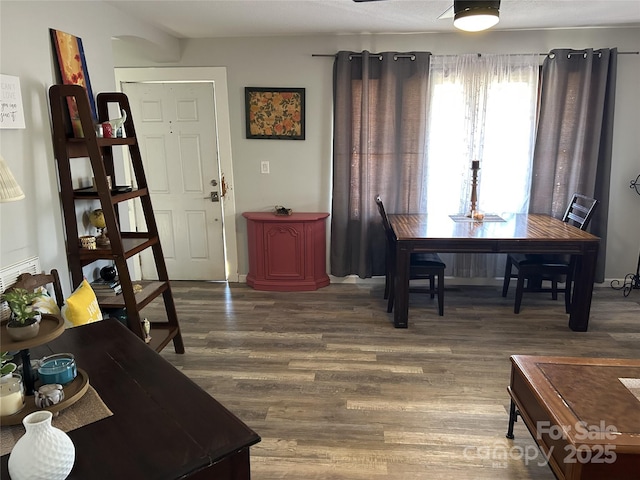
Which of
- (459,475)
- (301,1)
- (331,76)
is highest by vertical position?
(301,1)

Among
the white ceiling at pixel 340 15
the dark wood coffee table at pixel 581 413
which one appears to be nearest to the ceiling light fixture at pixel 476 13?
the white ceiling at pixel 340 15

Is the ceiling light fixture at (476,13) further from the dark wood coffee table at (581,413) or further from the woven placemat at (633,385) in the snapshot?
the woven placemat at (633,385)

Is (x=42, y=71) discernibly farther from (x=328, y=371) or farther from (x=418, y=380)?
(x=418, y=380)

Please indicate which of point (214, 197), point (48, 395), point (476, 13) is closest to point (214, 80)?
point (214, 197)

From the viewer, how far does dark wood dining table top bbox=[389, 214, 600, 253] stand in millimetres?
→ 3279

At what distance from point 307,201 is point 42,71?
2.54 meters

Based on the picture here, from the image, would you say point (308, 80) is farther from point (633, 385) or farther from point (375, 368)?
point (633, 385)

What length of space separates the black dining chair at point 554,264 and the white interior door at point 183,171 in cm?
280

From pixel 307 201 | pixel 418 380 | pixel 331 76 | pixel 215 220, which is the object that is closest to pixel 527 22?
pixel 331 76

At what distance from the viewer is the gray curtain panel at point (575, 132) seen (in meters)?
3.90

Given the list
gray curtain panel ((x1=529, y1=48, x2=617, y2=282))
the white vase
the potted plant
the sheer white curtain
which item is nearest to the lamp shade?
the potted plant

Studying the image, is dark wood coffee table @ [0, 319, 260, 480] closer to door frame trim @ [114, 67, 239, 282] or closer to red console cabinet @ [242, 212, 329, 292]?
red console cabinet @ [242, 212, 329, 292]

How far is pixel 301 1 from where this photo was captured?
298 centimetres

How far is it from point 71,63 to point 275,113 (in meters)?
1.99
